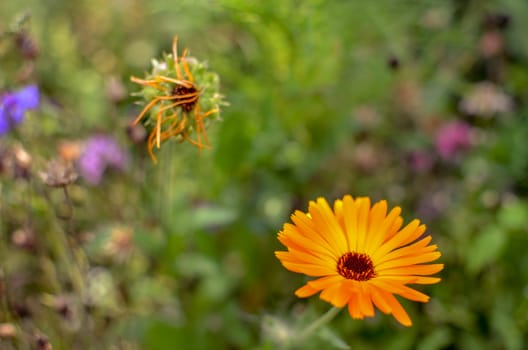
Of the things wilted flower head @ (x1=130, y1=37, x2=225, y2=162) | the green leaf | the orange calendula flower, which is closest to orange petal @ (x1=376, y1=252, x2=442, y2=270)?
the orange calendula flower

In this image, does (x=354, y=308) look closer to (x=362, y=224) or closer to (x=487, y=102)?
(x=362, y=224)

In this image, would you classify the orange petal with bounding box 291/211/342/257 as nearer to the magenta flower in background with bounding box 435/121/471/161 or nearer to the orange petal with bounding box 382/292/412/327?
the orange petal with bounding box 382/292/412/327

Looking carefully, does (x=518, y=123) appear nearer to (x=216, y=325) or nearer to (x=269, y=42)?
(x=269, y=42)

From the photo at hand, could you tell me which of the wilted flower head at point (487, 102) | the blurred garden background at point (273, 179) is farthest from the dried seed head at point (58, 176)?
the wilted flower head at point (487, 102)

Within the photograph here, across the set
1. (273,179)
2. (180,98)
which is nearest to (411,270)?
(180,98)

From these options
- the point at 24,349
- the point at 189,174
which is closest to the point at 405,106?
the point at 189,174

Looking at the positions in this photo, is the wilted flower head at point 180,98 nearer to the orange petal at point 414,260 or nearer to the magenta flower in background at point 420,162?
the orange petal at point 414,260
